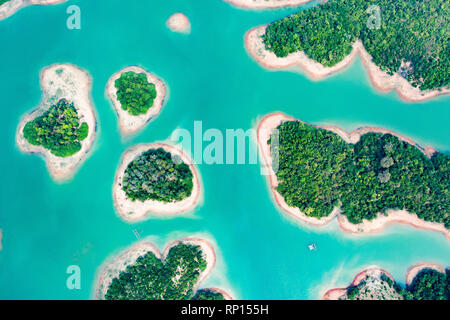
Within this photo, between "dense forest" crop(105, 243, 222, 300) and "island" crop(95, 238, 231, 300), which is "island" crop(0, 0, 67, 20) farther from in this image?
"dense forest" crop(105, 243, 222, 300)

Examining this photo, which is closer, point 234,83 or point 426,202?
point 426,202

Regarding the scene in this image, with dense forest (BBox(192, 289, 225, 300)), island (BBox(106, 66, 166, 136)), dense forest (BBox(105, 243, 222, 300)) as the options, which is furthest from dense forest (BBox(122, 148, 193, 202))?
dense forest (BBox(192, 289, 225, 300))

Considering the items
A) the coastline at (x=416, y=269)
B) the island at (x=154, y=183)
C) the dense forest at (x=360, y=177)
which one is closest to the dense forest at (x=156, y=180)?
the island at (x=154, y=183)

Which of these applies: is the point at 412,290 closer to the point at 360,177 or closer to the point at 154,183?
the point at 360,177

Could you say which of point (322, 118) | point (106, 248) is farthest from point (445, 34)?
point (106, 248)

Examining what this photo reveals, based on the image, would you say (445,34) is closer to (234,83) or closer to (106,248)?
(234,83)

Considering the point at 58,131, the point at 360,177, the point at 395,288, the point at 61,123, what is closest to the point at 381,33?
the point at 360,177
